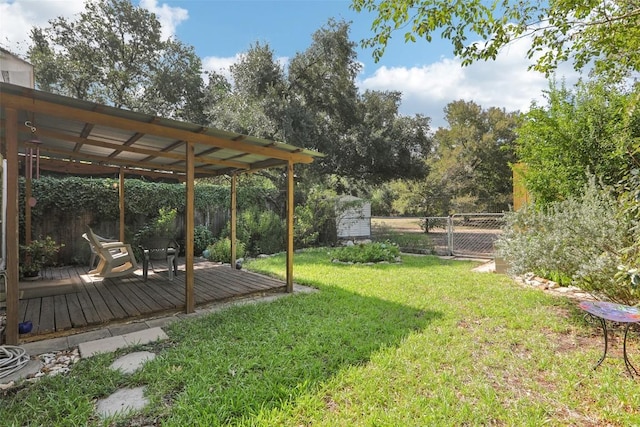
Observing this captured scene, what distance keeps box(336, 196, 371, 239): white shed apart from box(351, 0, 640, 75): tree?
23.8 feet

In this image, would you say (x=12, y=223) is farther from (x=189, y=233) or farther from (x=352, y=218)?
(x=352, y=218)

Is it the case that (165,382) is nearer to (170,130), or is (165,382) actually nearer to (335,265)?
(170,130)

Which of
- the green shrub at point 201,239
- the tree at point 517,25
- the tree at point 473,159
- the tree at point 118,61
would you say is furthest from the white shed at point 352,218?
the tree at point 118,61

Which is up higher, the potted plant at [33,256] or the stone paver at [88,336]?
the potted plant at [33,256]

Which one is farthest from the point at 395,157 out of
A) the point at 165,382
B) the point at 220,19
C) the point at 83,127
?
the point at 165,382

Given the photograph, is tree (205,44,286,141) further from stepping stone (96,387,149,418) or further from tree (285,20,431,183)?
stepping stone (96,387,149,418)

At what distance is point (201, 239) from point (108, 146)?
4.66m

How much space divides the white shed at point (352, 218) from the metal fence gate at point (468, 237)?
2455mm

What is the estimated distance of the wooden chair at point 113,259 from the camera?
506 cm

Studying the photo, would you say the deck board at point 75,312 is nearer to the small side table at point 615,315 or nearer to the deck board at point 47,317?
the deck board at point 47,317

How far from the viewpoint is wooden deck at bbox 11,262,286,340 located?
3.70 meters

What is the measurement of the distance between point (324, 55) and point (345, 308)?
10.6 meters

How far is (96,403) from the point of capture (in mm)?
2297

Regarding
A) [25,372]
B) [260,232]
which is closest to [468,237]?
[260,232]
